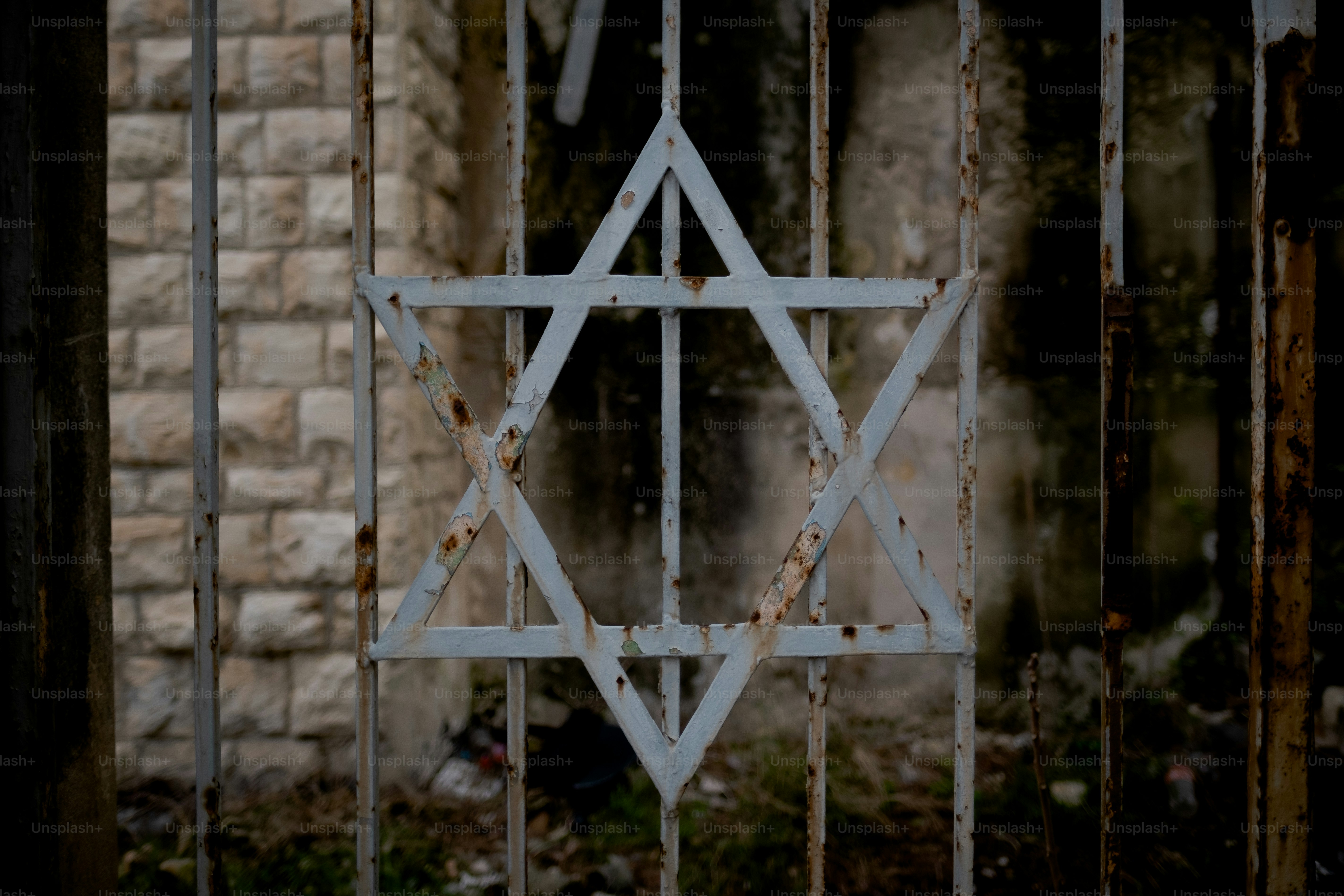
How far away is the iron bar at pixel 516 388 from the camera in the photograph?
1210 millimetres

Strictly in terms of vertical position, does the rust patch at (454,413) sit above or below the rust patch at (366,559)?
above

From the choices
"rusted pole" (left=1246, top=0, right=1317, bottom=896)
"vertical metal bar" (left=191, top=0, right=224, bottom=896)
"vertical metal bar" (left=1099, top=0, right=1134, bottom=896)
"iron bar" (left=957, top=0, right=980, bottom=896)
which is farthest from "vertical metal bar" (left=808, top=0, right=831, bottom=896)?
"vertical metal bar" (left=191, top=0, right=224, bottom=896)

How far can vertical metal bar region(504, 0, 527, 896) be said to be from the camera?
1210mm

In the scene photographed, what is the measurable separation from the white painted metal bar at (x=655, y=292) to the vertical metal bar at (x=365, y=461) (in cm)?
9

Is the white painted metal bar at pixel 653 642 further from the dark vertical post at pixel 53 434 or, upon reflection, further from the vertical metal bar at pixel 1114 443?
the dark vertical post at pixel 53 434

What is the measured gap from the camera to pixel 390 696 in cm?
210

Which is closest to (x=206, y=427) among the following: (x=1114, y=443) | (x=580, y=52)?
(x=1114, y=443)

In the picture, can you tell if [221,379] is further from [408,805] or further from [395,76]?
[408,805]

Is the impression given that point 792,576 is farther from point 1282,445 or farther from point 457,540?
point 1282,445

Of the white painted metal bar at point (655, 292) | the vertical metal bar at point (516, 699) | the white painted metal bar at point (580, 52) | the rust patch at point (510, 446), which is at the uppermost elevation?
the white painted metal bar at point (580, 52)

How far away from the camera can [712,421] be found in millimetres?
2398

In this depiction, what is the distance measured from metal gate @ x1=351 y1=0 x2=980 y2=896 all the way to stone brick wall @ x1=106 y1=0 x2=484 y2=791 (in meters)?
0.90

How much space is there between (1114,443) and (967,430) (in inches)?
10.5

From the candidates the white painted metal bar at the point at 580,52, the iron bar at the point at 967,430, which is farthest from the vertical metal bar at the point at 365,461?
the white painted metal bar at the point at 580,52
